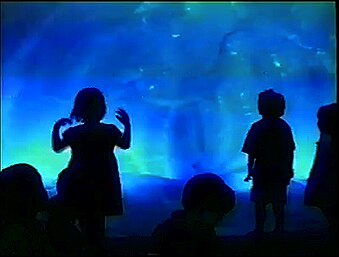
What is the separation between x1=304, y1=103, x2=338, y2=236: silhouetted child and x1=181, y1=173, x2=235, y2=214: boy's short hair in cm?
20

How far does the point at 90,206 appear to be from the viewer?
4.11 ft

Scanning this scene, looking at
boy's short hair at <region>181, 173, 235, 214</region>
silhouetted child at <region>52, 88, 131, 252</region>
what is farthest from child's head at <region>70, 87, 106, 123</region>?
boy's short hair at <region>181, 173, 235, 214</region>

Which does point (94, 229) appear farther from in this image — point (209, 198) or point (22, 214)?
point (209, 198)

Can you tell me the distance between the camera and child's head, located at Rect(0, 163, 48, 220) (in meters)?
1.27

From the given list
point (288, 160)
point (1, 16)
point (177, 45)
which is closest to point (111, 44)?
point (177, 45)

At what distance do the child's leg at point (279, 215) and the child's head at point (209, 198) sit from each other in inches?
5.3

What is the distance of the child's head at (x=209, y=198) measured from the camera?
1.22 m

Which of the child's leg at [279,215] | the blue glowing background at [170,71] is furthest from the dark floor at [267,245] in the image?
the blue glowing background at [170,71]

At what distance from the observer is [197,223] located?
1.22 m

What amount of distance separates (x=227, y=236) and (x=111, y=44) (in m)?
0.61

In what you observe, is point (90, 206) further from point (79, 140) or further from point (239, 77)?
point (239, 77)

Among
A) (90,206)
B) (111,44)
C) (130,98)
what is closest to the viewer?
(90,206)

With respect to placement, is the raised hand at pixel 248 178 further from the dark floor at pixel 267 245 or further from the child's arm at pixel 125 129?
the child's arm at pixel 125 129

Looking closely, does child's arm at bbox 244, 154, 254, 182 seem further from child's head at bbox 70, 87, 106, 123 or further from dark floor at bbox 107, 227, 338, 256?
child's head at bbox 70, 87, 106, 123
